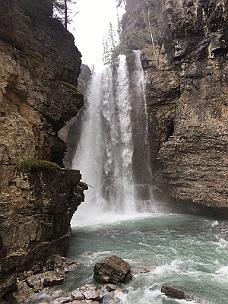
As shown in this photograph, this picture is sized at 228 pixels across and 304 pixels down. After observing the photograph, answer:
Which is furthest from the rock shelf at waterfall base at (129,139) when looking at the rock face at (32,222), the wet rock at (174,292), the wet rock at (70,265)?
the wet rock at (70,265)

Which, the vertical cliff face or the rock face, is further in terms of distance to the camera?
the vertical cliff face

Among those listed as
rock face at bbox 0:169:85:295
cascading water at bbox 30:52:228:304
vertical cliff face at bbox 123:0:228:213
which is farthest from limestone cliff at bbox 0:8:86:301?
vertical cliff face at bbox 123:0:228:213

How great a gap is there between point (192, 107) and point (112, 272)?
16.0 m

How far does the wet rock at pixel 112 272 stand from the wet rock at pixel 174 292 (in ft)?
4.91

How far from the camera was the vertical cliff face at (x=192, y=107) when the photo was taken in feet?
65.5

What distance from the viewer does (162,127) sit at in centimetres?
2470

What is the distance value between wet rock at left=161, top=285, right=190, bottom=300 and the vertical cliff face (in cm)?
1200

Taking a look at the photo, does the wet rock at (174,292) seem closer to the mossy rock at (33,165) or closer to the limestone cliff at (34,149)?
the limestone cliff at (34,149)

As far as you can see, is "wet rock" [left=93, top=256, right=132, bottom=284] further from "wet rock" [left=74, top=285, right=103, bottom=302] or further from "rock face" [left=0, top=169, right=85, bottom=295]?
"rock face" [left=0, top=169, right=85, bottom=295]

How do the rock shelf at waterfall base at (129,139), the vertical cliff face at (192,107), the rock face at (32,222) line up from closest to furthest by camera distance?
the rock face at (32,222), the rock shelf at waterfall base at (129,139), the vertical cliff face at (192,107)

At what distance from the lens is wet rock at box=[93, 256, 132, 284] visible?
955 centimetres

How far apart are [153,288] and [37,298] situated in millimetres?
3923

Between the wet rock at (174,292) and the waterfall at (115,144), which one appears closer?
the wet rock at (174,292)

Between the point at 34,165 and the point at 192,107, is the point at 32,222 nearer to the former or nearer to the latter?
the point at 34,165
